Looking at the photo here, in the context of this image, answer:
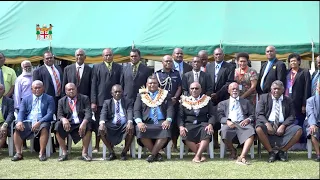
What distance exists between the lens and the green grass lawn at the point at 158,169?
5520mm

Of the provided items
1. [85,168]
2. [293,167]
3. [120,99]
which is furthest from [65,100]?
[293,167]

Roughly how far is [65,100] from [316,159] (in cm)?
364

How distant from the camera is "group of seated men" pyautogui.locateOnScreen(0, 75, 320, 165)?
6586mm

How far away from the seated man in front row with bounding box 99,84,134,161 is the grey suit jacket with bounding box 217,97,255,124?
131 centimetres

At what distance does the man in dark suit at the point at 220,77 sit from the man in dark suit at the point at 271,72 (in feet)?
1.59

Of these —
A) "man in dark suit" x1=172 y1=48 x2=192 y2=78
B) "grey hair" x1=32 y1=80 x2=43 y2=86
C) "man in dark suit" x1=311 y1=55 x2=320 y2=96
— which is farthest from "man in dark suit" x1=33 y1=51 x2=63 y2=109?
"man in dark suit" x1=311 y1=55 x2=320 y2=96

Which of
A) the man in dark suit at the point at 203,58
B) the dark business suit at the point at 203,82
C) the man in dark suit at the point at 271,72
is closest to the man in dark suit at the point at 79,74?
the dark business suit at the point at 203,82

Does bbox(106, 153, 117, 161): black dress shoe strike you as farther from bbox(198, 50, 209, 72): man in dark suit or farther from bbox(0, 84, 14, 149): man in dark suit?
bbox(198, 50, 209, 72): man in dark suit

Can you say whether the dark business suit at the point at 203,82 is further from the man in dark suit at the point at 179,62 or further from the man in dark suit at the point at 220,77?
the man in dark suit at the point at 179,62

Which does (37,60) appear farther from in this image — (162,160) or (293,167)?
(293,167)

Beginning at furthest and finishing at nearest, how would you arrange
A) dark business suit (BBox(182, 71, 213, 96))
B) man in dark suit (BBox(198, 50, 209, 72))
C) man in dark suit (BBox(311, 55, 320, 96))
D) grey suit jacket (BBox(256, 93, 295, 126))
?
man in dark suit (BBox(198, 50, 209, 72)), dark business suit (BBox(182, 71, 213, 96)), man in dark suit (BBox(311, 55, 320, 96)), grey suit jacket (BBox(256, 93, 295, 126))

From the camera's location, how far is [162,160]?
21.6 feet

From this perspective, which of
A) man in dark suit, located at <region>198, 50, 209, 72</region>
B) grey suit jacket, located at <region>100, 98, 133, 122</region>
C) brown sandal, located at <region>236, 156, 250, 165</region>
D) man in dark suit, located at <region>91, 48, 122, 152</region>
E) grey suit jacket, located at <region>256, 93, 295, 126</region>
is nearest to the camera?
brown sandal, located at <region>236, 156, 250, 165</region>

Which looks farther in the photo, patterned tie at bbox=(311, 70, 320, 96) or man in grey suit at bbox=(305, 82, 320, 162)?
patterned tie at bbox=(311, 70, 320, 96)
